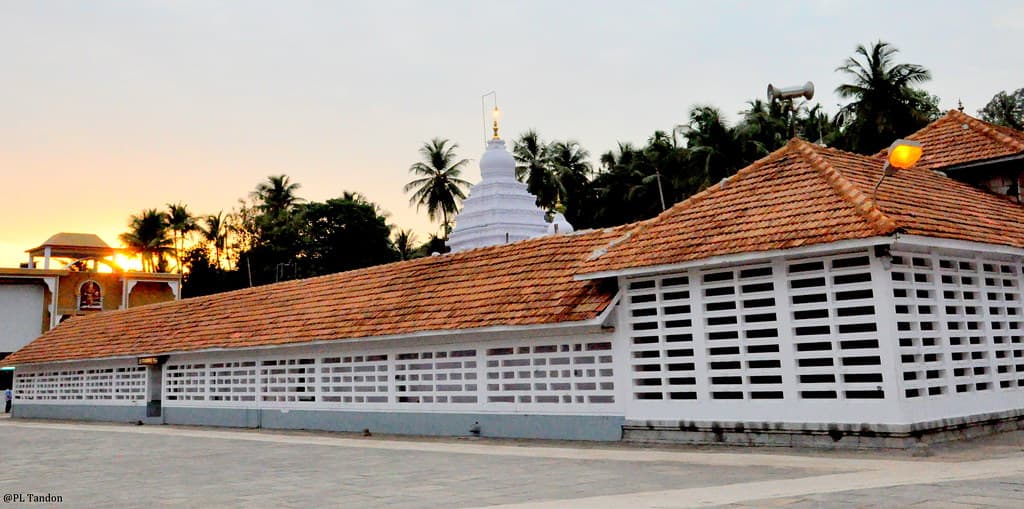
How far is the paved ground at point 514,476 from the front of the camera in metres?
7.02

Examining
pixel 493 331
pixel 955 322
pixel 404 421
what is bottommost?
pixel 404 421

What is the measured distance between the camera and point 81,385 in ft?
83.0

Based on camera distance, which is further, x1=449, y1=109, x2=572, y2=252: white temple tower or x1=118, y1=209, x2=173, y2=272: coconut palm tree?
x1=118, y1=209, x2=173, y2=272: coconut palm tree

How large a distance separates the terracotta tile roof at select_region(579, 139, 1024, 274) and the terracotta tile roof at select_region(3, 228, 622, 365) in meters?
1.30

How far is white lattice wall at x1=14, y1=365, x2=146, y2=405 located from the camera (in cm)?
2309

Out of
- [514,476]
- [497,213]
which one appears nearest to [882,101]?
[497,213]

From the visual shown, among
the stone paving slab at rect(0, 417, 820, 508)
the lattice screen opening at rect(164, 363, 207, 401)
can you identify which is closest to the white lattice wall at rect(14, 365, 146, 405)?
the lattice screen opening at rect(164, 363, 207, 401)

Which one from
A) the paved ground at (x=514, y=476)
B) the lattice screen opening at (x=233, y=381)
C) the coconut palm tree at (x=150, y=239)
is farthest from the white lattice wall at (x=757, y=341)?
the coconut palm tree at (x=150, y=239)

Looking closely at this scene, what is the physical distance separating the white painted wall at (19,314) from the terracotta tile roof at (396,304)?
61.8 feet

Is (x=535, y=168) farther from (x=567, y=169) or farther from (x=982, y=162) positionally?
(x=982, y=162)

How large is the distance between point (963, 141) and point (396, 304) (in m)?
10.9

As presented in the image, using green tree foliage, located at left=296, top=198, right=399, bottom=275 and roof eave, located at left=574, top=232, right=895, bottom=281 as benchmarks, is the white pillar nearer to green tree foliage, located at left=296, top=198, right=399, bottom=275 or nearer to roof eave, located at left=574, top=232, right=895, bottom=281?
roof eave, located at left=574, top=232, right=895, bottom=281

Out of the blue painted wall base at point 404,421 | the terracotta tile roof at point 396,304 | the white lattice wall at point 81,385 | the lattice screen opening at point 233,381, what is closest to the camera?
the blue painted wall base at point 404,421

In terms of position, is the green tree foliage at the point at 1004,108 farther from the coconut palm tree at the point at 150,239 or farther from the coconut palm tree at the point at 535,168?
the coconut palm tree at the point at 150,239
